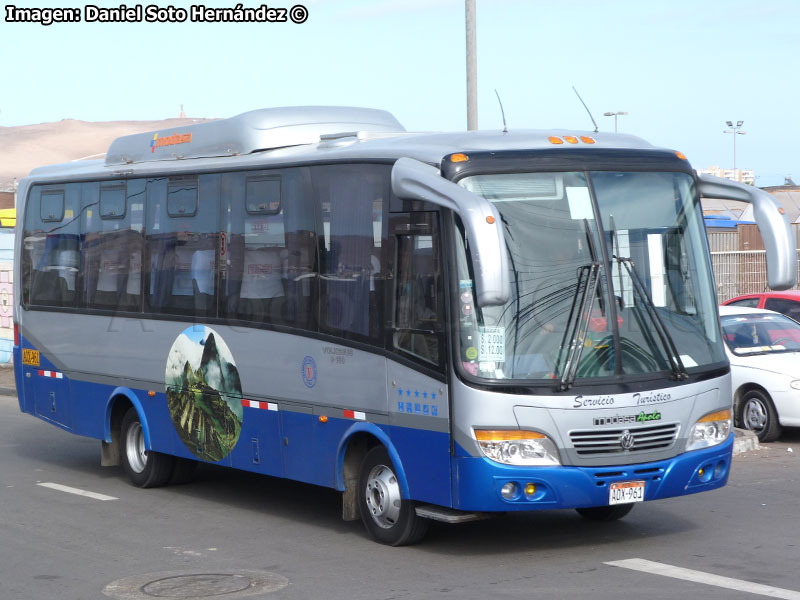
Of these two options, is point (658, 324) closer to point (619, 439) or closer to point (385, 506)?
point (619, 439)

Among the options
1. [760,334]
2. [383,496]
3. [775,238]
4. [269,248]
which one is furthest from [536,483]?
[760,334]

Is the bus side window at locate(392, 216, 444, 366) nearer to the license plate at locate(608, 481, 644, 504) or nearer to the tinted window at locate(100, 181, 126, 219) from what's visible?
the license plate at locate(608, 481, 644, 504)

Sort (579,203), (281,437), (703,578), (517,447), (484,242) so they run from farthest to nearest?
1. (281,437)
2. (579,203)
3. (517,447)
4. (703,578)
5. (484,242)

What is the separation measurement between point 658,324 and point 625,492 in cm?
121

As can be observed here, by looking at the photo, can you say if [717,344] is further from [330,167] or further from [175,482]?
[175,482]

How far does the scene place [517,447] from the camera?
27.8ft

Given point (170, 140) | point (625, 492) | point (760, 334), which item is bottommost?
point (625, 492)

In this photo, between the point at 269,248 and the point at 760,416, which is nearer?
the point at 269,248

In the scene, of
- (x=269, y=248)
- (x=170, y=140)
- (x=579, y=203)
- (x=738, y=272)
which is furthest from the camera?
(x=738, y=272)

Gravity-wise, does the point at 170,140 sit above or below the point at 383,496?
above

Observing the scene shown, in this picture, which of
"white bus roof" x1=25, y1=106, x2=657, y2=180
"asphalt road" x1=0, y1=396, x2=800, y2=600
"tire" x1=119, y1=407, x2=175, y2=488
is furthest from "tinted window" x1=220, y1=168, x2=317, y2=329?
"tire" x1=119, y1=407, x2=175, y2=488

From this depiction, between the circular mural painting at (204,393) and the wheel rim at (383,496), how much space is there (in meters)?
2.00

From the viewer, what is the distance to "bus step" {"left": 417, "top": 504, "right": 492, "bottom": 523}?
8656 mm

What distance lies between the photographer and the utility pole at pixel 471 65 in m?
17.6
